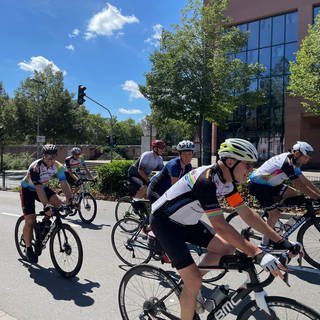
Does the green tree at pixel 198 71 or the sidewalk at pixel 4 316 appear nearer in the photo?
the sidewalk at pixel 4 316

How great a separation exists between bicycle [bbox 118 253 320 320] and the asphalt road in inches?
26.5

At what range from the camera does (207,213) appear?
2.92m

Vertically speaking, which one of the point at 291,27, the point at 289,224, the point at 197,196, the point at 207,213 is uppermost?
the point at 291,27

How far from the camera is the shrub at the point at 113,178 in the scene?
14609 mm

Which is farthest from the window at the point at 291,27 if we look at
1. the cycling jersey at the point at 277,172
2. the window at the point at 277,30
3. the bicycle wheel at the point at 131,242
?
the bicycle wheel at the point at 131,242

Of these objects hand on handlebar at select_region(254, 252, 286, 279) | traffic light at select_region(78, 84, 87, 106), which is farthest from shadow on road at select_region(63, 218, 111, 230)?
traffic light at select_region(78, 84, 87, 106)

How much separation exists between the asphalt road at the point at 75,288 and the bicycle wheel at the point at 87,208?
2768mm

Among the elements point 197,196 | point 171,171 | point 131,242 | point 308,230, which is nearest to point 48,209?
point 131,242

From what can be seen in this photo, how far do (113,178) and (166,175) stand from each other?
9321 millimetres

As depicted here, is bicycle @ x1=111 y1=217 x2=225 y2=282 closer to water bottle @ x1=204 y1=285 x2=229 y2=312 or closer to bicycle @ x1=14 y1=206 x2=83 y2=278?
bicycle @ x1=14 y1=206 x2=83 y2=278

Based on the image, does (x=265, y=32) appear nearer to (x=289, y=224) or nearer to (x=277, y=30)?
(x=277, y=30)

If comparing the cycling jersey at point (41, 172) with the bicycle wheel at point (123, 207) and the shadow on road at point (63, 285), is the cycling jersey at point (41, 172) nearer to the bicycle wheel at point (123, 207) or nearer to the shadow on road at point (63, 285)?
the shadow on road at point (63, 285)

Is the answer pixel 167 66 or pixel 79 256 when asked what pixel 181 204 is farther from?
pixel 167 66

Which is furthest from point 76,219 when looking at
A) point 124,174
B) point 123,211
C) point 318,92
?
point 318,92
